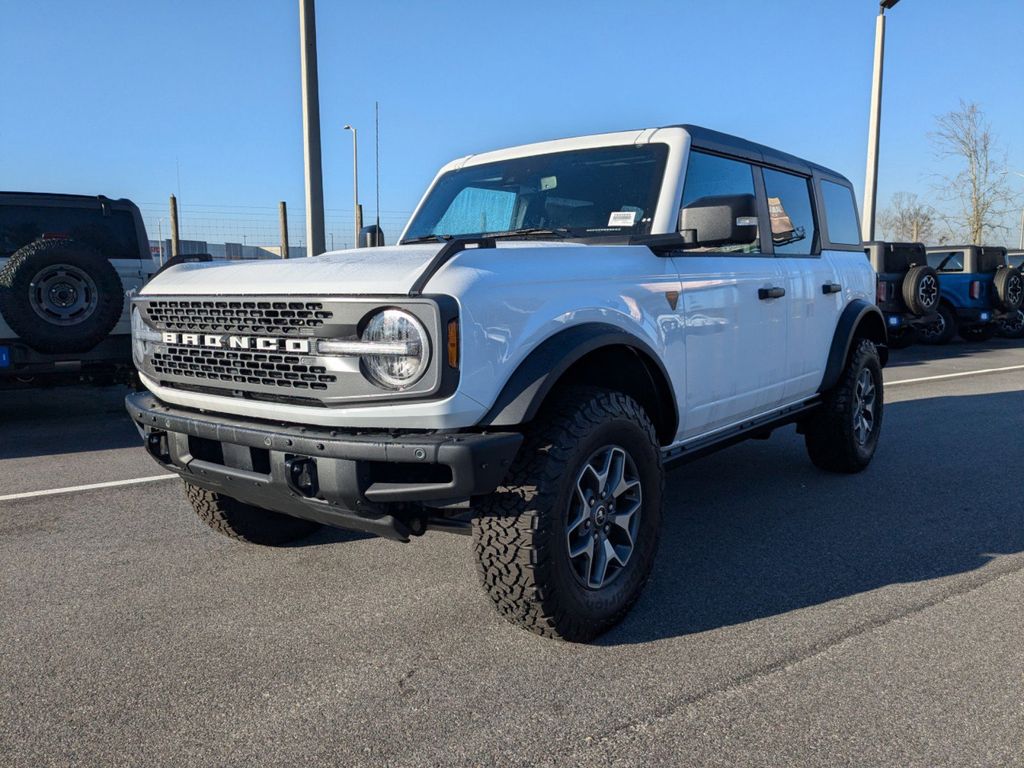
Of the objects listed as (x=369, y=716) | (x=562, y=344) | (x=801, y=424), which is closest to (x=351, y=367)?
(x=562, y=344)

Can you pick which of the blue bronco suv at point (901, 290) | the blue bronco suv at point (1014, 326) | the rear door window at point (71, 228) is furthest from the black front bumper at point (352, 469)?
the blue bronco suv at point (1014, 326)

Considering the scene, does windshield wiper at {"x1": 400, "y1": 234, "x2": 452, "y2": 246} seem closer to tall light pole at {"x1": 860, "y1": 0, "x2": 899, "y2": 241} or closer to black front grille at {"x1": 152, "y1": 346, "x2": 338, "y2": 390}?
black front grille at {"x1": 152, "y1": 346, "x2": 338, "y2": 390}

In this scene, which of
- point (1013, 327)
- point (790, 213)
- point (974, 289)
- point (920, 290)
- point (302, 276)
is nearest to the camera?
point (302, 276)

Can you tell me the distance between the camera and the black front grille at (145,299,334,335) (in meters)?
2.76

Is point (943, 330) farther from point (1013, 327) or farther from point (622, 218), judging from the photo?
point (622, 218)

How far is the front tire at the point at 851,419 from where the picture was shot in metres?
5.22

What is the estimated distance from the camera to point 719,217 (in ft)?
11.0

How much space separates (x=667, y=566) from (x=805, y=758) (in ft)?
4.90

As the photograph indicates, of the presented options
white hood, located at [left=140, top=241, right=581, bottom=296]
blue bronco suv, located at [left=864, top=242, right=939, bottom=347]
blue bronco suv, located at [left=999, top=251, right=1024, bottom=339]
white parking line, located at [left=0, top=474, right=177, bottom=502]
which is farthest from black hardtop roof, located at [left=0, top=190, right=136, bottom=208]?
blue bronco suv, located at [left=999, top=251, right=1024, bottom=339]

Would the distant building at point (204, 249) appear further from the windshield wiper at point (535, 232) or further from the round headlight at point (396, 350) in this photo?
the round headlight at point (396, 350)

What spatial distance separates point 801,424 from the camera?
548 cm

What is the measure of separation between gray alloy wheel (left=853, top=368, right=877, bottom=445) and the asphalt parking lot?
1.94ft

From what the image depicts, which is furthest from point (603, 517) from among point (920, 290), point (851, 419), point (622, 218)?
point (920, 290)

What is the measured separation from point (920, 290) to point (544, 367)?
12314mm
